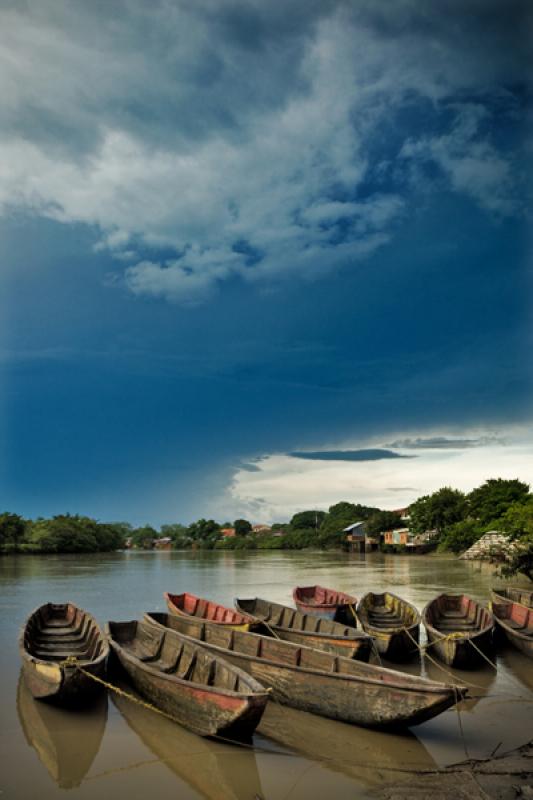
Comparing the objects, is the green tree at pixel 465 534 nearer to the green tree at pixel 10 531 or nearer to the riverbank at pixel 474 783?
the riverbank at pixel 474 783

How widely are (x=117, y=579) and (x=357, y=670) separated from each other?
32360 millimetres

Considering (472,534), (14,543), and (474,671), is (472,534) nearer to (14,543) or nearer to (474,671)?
(474,671)

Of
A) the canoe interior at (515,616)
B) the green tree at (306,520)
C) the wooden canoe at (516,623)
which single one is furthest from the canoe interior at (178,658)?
the green tree at (306,520)

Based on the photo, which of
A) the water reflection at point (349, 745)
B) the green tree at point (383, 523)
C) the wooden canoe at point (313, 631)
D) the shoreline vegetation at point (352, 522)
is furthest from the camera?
the green tree at point (383, 523)

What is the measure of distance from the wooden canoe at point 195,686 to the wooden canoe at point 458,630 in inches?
185

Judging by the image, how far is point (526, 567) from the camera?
1093 inches

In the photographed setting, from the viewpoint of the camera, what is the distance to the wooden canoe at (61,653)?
895cm

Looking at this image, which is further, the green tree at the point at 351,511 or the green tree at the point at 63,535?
the green tree at the point at 351,511

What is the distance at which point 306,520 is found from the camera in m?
122

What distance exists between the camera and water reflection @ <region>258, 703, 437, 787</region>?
23.6 ft

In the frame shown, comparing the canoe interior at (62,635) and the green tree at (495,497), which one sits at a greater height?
the green tree at (495,497)

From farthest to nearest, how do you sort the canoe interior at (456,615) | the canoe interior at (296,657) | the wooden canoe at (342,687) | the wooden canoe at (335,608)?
the wooden canoe at (335,608) < the canoe interior at (456,615) < the canoe interior at (296,657) < the wooden canoe at (342,687)

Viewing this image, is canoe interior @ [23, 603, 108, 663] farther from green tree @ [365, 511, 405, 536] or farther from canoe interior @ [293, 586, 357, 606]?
green tree @ [365, 511, 405, 536]

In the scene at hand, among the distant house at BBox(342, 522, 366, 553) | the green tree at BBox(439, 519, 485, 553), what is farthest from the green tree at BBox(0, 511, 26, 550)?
the green tree at BBox(439, 519, 485, 553)
